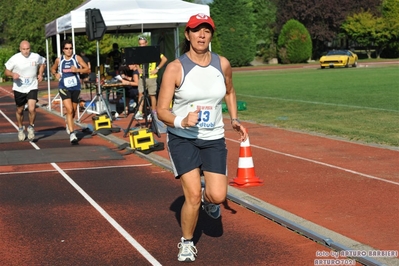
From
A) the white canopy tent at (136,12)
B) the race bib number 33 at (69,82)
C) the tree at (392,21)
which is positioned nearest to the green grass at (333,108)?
the white canopy tent at (136,12)

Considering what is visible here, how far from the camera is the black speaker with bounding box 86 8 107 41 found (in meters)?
19.0

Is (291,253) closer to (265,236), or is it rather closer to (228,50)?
(265,236)

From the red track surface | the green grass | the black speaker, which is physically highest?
the black speaker

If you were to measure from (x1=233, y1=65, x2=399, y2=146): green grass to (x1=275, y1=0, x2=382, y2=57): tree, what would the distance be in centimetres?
4735

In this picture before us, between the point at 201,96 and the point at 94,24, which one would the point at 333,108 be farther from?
the point at 201,96

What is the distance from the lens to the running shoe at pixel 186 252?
6.70m

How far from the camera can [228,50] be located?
74188 mm

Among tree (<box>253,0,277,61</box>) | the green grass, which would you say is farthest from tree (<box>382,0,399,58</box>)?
the green grass

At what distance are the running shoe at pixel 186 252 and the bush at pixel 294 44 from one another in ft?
222

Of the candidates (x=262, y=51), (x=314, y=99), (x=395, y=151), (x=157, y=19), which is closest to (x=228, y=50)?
(x=262, y=51)

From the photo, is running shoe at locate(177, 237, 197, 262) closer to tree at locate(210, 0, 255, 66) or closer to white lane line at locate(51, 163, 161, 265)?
white lane line at locate(51, 163, 161, 265)

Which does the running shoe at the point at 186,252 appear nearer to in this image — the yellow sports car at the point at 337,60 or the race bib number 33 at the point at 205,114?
the race bib number 33 at the point at 205,114

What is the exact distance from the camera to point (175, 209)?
9.16 metres

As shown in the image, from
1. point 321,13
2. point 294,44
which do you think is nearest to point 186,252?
point 294,44
